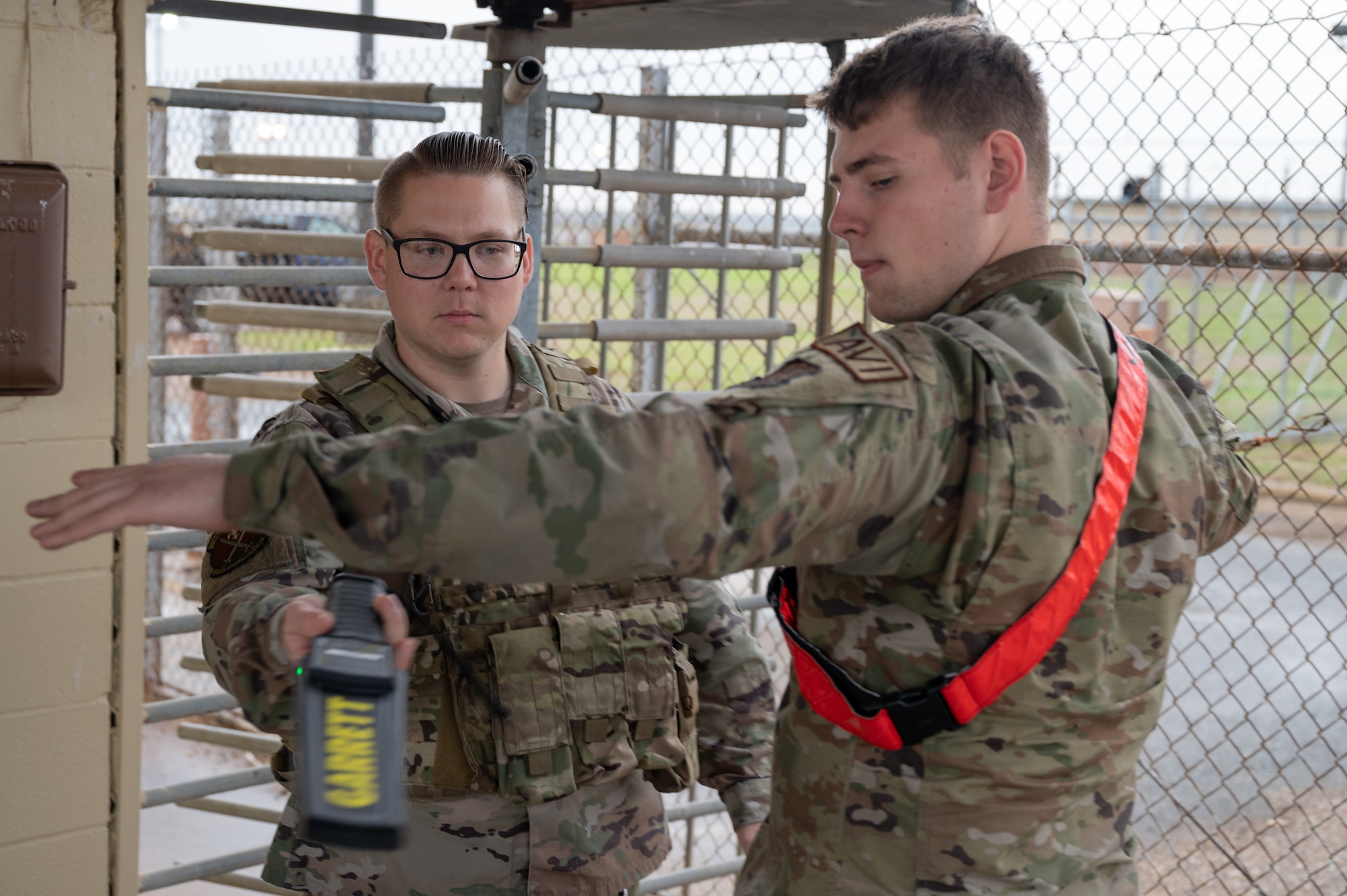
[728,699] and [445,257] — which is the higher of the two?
[445,257]

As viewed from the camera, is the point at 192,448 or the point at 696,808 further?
the point at 696,808

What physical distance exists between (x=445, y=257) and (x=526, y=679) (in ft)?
2.15

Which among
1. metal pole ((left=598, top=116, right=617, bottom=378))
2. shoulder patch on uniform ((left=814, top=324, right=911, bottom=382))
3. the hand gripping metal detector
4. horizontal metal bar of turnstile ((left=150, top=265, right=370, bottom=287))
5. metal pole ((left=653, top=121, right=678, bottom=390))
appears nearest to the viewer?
the hand gripping metal detector

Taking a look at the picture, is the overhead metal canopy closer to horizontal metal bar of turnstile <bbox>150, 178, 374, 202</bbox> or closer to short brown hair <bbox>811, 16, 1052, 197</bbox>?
horizontal metal bar of turnstile <bbox>150, 178, 374, 202</bbox>

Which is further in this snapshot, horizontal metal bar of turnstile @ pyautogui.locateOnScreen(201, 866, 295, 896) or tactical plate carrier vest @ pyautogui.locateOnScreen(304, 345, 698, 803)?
horizontal metal bar of turnstile @ pyautogui.locateOnScreen(201, 866, 295, 896)

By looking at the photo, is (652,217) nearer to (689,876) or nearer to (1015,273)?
(689,876)

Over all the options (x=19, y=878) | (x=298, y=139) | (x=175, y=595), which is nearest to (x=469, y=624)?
(x=19, y=878)

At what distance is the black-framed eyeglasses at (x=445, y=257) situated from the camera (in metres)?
1.82

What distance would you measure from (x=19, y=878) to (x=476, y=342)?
4.19ft

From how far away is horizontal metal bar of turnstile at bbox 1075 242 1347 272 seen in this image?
109 inches

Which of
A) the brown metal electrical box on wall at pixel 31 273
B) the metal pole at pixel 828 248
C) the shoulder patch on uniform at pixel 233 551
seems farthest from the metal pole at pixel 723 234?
the shoulder patch on uniform at pixel 233 551

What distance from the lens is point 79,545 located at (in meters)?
2.04

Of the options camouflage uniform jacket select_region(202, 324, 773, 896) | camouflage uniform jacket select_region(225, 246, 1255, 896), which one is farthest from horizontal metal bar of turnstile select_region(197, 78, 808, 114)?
camouflage uniform jacket select_region(225, 246, 1255, 896)

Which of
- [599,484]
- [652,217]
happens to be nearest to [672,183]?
[652,217]
